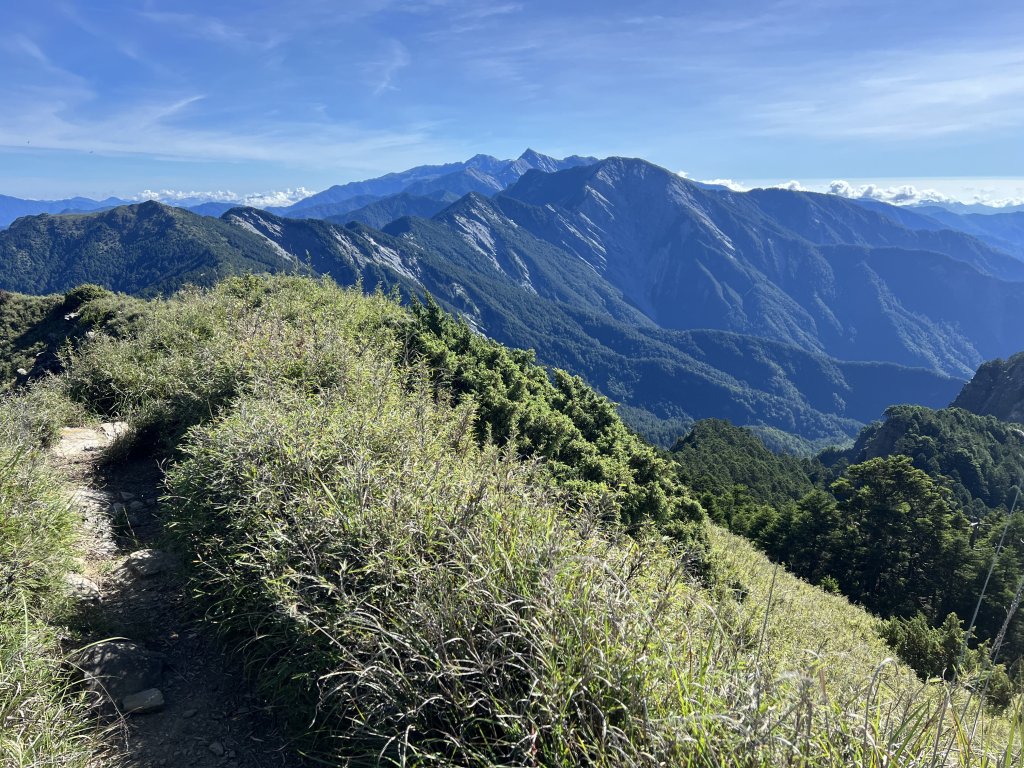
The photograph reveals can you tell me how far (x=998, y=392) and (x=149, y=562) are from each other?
162220 mm

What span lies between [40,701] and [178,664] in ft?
3.81

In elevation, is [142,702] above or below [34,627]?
below

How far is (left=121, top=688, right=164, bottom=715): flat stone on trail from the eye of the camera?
12.1ft

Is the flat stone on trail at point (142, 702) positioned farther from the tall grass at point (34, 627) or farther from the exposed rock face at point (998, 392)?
the exposed rock face at point (998, 392)

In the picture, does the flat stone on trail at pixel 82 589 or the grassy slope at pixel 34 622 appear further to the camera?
the flat stone on trail at pixel 82 589

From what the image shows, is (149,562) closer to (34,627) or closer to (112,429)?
(34,627)

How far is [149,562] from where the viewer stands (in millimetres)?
5281

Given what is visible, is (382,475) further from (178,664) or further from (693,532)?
(693,532)

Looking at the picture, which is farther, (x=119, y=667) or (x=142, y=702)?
(x=119, y=667)

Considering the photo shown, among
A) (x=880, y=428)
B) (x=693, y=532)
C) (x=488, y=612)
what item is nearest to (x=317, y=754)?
(x=488, y=612)

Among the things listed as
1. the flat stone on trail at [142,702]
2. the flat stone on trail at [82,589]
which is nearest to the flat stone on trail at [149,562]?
the flat stone on trail at [82,589]

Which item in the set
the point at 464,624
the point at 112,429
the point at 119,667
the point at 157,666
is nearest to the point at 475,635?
the point at 464,624

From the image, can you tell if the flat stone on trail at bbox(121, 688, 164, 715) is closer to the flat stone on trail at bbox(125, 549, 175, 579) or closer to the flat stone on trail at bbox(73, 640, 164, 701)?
the flat stone on trail at bbox(73, 640, 164, 701)

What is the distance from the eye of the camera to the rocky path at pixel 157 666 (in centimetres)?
348
